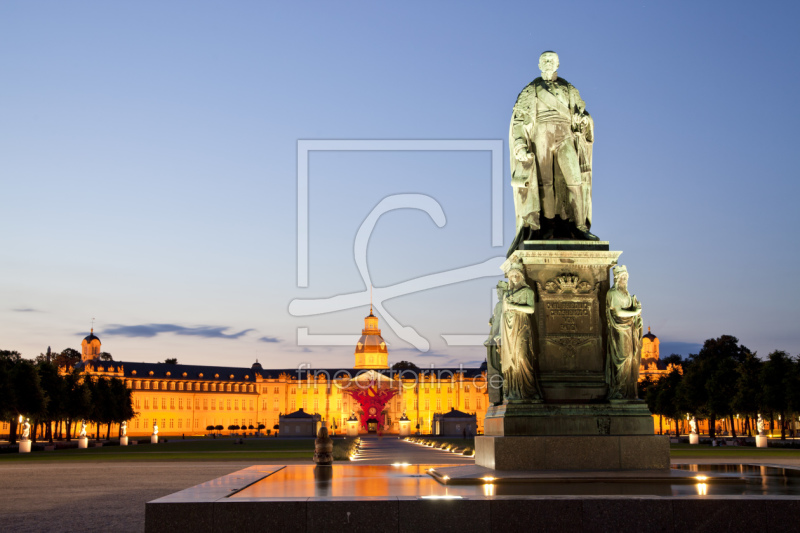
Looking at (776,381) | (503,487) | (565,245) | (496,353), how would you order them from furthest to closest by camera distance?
(776,381), (496,353), (565,245), (503,487)

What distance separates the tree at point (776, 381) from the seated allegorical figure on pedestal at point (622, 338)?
2605 inches

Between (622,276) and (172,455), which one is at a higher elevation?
(622,276)

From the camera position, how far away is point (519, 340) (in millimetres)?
17438

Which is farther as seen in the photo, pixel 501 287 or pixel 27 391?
pixel 27 391

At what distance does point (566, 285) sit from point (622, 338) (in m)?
1.63

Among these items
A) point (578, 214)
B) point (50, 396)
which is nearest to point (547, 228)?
point (578, 214)

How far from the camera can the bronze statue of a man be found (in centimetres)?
1898

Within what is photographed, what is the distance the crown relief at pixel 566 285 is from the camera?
59.1ft

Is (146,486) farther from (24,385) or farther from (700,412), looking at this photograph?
(700,412)

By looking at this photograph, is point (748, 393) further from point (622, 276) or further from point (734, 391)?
point (622, 276)

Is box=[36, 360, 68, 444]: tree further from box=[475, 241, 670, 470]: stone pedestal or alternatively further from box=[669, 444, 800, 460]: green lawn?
box=[475, 241, 670, 470]: stone pedestal

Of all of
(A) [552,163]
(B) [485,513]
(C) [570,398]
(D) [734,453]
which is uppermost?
(A) [552,163]

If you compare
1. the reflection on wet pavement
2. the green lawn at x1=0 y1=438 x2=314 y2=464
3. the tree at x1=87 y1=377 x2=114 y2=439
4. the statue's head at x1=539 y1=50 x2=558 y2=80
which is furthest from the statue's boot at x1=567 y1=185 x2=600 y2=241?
the tree at x1=87 y1=377 x2=114 y2=439

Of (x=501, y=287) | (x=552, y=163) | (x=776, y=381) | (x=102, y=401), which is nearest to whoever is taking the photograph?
(x=501, y=287)
